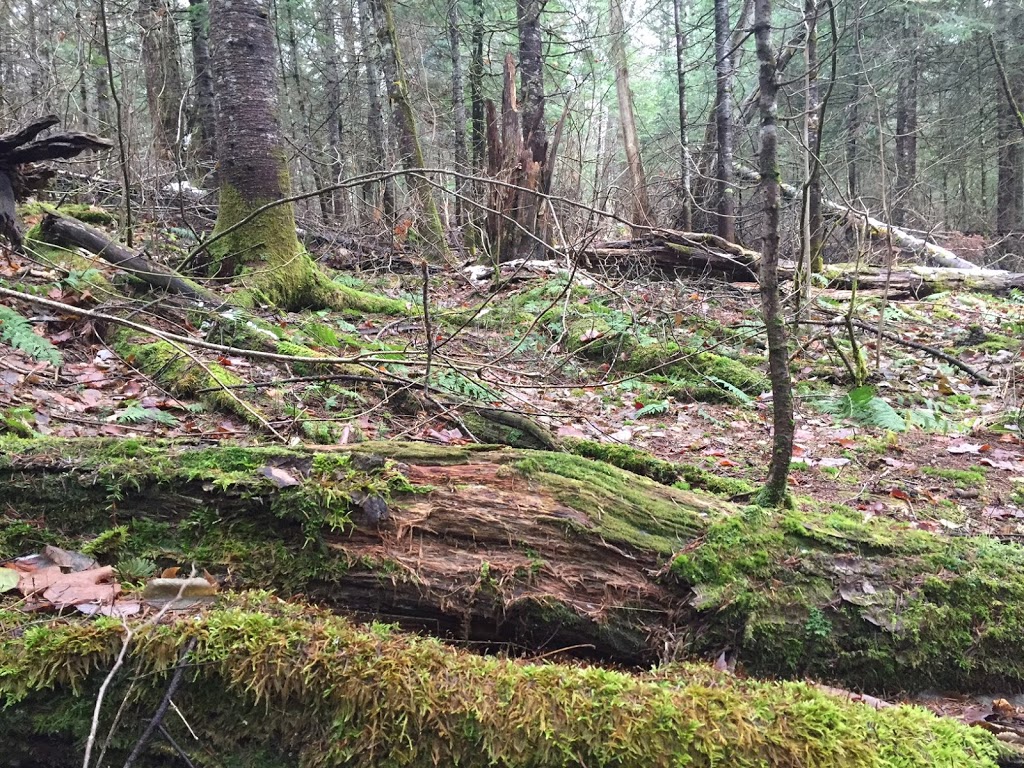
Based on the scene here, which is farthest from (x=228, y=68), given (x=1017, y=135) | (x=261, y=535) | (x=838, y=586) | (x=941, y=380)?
(x=1017, y=135)

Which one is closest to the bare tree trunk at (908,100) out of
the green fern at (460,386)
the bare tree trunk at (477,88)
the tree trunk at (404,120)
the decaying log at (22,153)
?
the bare tree trunk at (477,88)

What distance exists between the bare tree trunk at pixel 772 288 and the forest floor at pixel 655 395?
0.33m

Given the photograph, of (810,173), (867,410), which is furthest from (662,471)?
(810,173)

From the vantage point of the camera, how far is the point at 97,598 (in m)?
1.65

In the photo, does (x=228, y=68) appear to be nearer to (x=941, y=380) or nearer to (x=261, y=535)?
(x=261, y=535)

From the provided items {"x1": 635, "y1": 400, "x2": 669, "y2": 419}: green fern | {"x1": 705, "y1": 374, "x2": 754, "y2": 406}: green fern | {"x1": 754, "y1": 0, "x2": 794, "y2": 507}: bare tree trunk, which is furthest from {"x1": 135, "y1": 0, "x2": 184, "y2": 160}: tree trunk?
{"x1": 754, "y1": 0, "x2": 794, "y2": 507}: bare tree trunk

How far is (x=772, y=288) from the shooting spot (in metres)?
2.40

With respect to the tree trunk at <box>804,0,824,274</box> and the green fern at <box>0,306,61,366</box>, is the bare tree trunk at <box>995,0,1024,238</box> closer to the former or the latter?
the tree trunk at <box>804,0,824,274</box>

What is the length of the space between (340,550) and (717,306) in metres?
7.40

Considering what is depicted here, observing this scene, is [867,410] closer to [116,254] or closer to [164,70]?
[116,254]

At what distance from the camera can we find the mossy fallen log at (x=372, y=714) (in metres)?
1.41

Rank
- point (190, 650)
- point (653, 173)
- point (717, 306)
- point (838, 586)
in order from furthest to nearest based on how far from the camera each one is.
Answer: point (653, 173) < point (717, 306) < point (838, 586) < point (190, 650)

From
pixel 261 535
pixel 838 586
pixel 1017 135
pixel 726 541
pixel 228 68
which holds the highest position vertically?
pixel 1017 135

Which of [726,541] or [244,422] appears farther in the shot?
[244,422]
